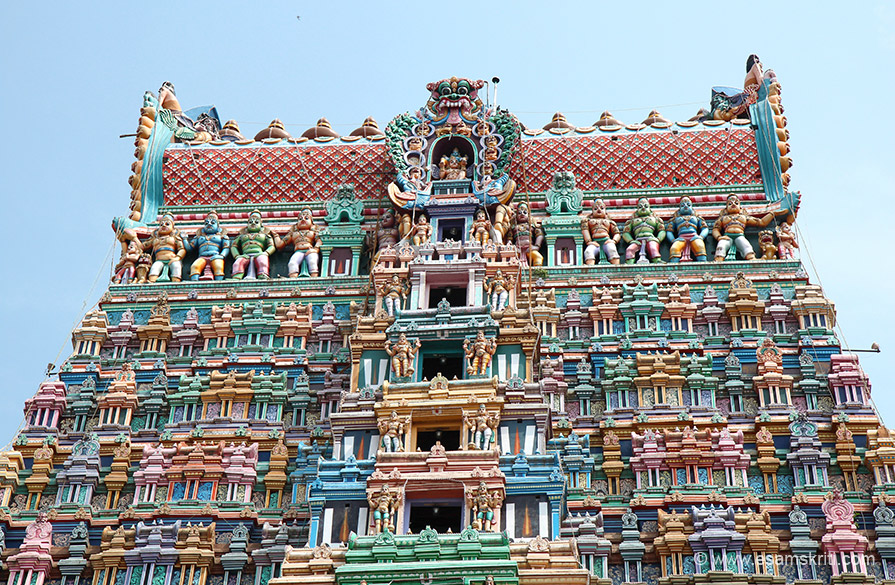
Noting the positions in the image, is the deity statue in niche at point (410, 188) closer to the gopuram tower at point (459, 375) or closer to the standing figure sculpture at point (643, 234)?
the gopuram tower at point (459, 375)

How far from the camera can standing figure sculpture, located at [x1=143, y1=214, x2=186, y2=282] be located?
1086 inches

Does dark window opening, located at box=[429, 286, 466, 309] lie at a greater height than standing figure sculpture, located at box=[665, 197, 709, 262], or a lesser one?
lesser

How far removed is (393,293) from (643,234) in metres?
5.12

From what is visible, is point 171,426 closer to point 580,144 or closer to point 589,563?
point 589,563

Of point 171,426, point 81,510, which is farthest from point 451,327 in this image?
point 81,510

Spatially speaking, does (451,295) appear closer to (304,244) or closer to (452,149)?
(304,244)

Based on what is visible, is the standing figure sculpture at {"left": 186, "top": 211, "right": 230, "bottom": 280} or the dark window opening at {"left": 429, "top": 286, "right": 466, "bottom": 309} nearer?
the dark window opening at {"left": 429, "top": 286, "right": 466, "bottom": 309}

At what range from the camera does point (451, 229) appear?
88.8ft

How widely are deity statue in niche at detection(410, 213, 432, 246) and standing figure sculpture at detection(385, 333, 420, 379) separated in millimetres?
3013

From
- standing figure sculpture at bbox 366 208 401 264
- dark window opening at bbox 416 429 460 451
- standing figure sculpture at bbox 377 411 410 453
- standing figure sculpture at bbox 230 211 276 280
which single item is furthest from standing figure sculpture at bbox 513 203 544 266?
standing figure sculpture at bbox 377 411 410 453

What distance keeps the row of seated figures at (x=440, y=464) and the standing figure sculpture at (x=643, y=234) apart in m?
5.36

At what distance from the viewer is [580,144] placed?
2939 cm

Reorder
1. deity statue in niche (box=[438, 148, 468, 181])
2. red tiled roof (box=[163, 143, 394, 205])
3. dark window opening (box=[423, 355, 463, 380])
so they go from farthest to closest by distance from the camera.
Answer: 1. red tiled roof (box=[163, 143, 394, 205])
2. deity statue in niche (box=[438, 148, 468, 181])
3. dark window opening (box=[423, 355, 463, 380])

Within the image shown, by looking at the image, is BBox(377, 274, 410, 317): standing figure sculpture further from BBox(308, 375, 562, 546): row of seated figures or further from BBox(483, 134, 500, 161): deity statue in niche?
BBox(483, 134, 500, 161): deity statue in niche
